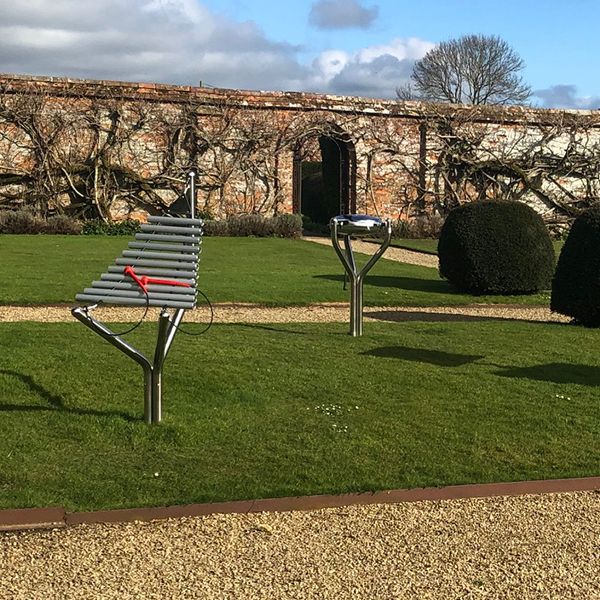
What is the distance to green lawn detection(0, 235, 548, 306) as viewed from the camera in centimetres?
1133

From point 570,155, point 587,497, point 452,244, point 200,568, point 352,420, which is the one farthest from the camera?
point 570,155

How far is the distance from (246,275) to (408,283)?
2.38 m

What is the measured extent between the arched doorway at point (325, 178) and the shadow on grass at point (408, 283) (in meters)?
9.80

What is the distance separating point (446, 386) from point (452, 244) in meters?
5.86

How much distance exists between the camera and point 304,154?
2569cm

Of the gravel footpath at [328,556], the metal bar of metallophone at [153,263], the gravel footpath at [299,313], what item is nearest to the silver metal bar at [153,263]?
the metal bar of metallophone at [153,263]

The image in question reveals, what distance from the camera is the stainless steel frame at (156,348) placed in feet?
17.3

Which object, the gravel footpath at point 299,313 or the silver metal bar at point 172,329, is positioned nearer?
the silver metal bar at point 172,329

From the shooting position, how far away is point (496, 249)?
1211 centimetres

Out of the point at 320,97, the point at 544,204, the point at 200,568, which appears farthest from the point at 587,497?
the point at 544,204

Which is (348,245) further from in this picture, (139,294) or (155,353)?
(139,294)

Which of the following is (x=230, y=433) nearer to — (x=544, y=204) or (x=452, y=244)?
(x=452, y=244)

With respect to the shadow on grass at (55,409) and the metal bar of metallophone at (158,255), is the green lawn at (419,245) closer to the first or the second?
the shadow on grass at (55,409)

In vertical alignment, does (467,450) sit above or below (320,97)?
below
